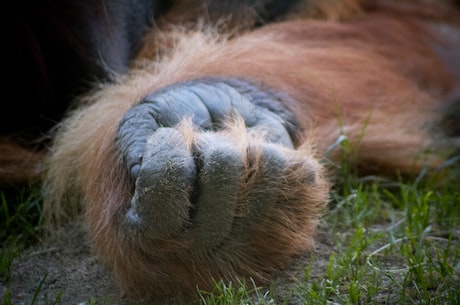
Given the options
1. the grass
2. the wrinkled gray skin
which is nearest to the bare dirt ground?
the grass

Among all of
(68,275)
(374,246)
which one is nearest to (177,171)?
(68,275)

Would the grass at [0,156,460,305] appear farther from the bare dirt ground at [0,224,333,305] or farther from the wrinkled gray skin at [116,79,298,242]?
the wrinkled gray skin at [116,79,298,242]

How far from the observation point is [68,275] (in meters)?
1.36

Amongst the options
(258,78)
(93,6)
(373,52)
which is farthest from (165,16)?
(373,52)

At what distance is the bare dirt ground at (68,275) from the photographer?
1.25 metres

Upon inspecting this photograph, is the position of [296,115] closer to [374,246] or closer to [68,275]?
[374,246]

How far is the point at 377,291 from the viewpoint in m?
1.21

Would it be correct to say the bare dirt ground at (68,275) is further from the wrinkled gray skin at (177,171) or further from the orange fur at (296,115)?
the wrinkled gray skin at (177,171)

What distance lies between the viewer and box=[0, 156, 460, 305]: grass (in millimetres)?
1194

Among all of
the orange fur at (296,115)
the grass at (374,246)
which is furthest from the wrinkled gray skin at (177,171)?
the grass at (374,246)

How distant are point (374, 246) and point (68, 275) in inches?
23.2

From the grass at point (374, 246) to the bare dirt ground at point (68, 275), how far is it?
2cm

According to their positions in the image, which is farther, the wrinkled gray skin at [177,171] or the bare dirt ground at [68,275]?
the bare dirt ground at [68,275]

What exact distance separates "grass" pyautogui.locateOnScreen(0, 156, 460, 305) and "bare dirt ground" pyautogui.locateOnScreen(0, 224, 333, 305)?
2cm
